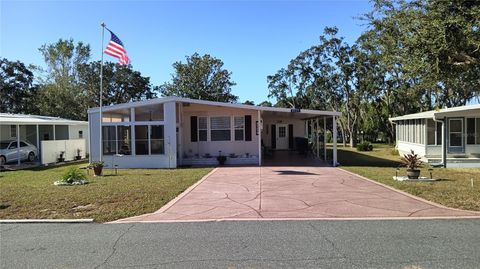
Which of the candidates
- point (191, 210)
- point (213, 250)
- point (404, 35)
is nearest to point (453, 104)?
point (404, 35)

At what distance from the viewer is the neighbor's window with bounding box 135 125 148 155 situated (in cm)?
2016

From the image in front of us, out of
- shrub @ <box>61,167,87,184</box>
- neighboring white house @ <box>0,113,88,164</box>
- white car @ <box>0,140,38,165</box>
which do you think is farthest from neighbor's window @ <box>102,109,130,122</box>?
shrub @ <box>61,167,87,184</box>

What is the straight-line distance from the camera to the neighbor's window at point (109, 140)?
20.4 m

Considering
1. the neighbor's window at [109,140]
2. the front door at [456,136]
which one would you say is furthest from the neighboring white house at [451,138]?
the neighbor's window at [109,140]

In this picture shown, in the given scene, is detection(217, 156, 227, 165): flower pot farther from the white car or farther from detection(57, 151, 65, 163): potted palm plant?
the white car

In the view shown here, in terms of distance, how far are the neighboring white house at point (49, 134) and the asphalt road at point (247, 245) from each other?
665 inches

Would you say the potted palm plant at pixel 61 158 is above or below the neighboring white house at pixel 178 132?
below

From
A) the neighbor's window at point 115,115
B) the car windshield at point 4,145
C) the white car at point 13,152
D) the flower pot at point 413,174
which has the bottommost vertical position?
the flower pot at point 413,174

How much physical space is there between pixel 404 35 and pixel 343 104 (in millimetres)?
→ 33587

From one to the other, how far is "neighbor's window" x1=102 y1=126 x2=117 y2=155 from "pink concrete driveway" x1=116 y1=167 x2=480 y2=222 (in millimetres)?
7407

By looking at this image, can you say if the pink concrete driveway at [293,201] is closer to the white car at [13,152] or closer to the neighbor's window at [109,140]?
the neighbor's window at [109,140]

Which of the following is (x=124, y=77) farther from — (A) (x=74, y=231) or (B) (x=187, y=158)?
(A) (x=74, y=231)

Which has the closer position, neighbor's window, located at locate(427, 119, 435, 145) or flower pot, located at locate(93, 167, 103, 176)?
flower pot, located at locate(93, 167, 103, 176)

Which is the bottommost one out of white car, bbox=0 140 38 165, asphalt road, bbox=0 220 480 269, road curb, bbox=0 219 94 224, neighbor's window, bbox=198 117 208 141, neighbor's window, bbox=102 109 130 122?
road curb, bbox=0 219 94 224
